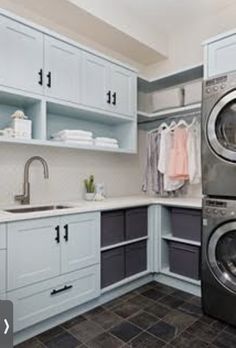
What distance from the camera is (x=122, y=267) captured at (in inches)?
93.7

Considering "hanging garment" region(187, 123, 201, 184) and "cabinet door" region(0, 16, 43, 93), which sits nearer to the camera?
"cabinet door" region(0, 16, 43, 93)

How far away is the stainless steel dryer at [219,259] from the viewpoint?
1866 mm

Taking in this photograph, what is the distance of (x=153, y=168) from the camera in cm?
303

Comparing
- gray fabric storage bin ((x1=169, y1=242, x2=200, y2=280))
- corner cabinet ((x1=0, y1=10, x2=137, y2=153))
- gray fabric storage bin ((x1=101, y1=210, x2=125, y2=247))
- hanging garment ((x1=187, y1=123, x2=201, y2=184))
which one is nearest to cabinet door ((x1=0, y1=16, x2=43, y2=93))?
corner cabinet ((x1=0, y1=10, x2=137, y2=153))

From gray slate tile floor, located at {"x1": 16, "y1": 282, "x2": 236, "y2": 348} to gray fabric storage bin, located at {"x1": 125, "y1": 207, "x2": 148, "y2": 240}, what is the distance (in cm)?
57

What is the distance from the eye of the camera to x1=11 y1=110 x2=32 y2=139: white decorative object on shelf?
79.7 inches

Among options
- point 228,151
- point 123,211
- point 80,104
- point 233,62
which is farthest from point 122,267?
point 233,62

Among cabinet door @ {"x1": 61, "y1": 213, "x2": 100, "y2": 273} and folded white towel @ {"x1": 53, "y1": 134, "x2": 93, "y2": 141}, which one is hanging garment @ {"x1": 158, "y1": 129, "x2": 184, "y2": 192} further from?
cabinet door @ {"x1": 61, "y1": 213, "x2": 100, "y2": 273}

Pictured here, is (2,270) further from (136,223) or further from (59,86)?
(59,86)

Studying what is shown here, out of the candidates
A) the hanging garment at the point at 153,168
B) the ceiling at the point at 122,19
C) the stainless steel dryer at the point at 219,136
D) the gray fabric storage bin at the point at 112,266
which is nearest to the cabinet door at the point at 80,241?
the gray fabric storage bin at the point at 112,266

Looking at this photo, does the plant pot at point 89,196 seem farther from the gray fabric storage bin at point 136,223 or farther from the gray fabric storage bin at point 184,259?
the gray fabric storage bin at point 184,259

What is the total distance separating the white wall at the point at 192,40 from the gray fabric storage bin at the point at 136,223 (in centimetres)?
161

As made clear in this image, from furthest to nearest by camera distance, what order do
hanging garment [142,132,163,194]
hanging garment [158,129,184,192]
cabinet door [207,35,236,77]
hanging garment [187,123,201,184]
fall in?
hanging garment [142,132,163,194]
hanging garment [158,129,184,192]
hanging garment [187,123,201,184]
cabinet door [207,35,236,77]

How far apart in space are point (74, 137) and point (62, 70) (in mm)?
561
